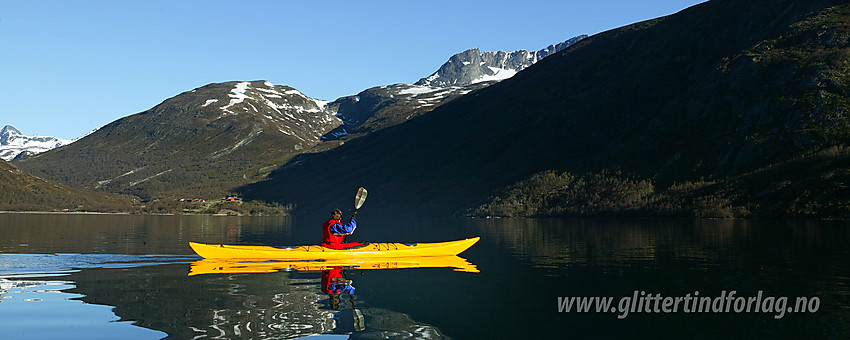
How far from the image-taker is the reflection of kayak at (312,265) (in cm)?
4016

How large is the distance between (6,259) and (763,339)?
4634 cm

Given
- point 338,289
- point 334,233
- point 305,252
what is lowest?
point 338,289

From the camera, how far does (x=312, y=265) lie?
136ft

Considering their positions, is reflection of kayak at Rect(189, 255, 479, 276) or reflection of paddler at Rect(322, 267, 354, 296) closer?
reflection of paddler at Rect(322, 267, 354, 296)

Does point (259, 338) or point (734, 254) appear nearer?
point (259, 338)

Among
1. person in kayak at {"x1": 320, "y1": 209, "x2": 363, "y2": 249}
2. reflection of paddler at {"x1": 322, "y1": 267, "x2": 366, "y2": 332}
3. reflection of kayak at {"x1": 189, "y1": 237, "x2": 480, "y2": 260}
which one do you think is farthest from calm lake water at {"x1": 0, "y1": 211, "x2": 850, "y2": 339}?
person in kayak at {"x1": 320, "y1": 209, "x2": 363, "y2": 249}

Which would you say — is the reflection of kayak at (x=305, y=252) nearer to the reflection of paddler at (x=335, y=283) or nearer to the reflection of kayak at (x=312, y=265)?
the reflection of kayak at (x=312, y=265)

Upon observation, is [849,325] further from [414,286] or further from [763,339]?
[414,286]

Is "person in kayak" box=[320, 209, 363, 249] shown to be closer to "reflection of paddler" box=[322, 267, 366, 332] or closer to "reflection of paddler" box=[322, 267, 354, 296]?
"reflection of paddler" box=[322, 267, 366, 332]

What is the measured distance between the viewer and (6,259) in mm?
44375

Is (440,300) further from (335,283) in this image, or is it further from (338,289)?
(335,283)

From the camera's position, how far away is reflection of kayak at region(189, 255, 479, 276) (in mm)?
40156

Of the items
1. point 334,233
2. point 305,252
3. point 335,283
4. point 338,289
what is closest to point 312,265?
point 305,252

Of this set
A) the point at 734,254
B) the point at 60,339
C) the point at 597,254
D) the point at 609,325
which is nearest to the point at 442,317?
the point at 609,325
